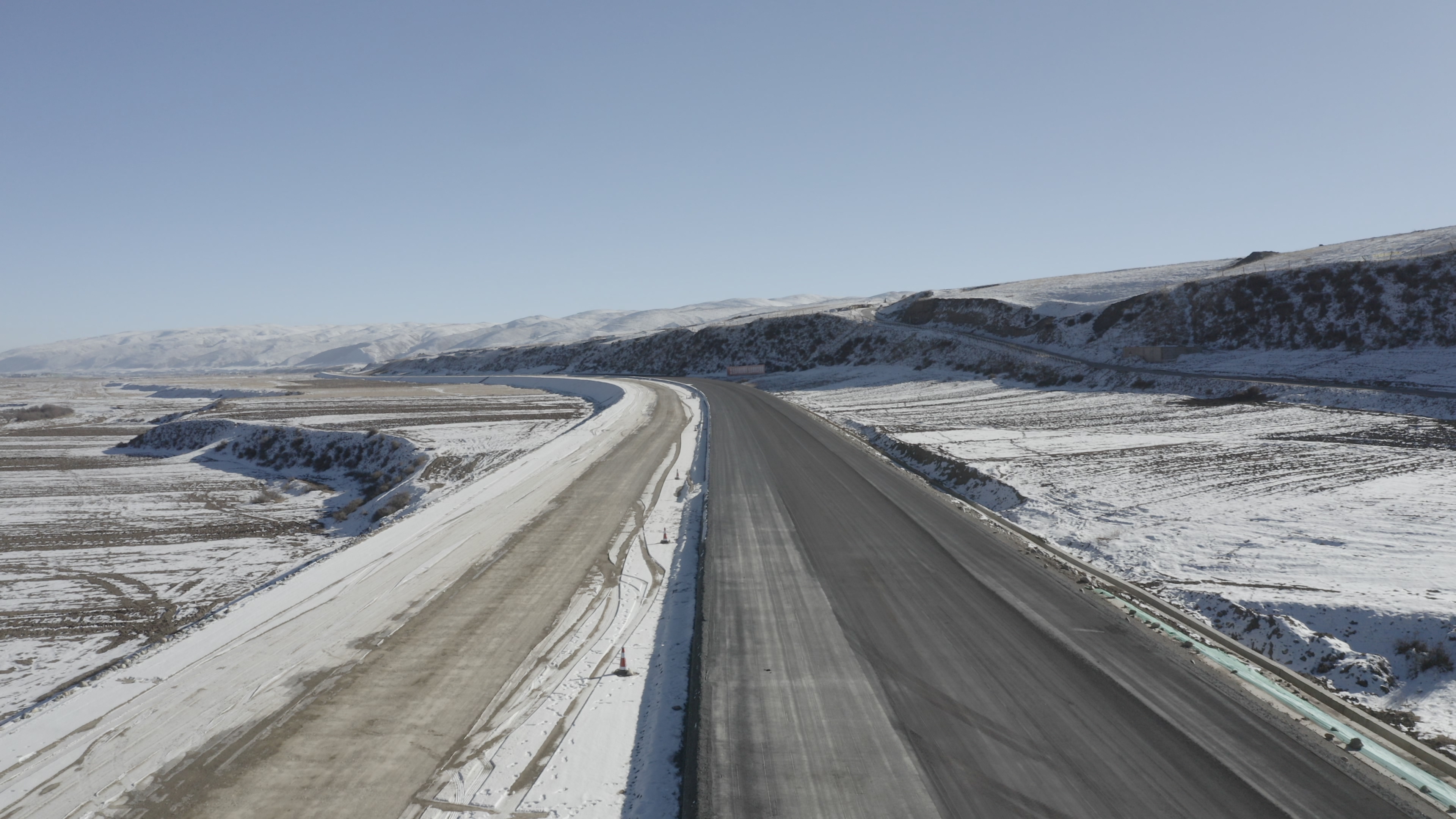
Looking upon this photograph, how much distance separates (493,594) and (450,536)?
4.42 metres

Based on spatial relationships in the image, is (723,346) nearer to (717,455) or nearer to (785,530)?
(717,455)

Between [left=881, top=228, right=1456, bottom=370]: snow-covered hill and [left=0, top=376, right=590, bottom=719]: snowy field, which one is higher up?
[left=881, top=228, right=1456, bottom=370]: snow-covered hill

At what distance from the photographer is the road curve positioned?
683 centimetres

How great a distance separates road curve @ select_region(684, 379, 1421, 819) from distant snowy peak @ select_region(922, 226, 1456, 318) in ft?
200

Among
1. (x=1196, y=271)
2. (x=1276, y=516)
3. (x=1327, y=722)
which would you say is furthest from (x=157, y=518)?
(x=1196, y=271)

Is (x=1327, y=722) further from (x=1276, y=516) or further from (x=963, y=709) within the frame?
(x=1276, y=516)

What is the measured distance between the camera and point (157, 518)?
84.3 feet

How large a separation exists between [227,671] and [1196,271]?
10265 cm

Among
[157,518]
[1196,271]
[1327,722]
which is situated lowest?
[1327,722]

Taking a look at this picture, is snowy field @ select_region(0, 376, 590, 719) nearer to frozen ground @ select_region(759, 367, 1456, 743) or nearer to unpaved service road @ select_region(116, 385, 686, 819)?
unpaved service road @ select_region(116, 385, 686, 819)

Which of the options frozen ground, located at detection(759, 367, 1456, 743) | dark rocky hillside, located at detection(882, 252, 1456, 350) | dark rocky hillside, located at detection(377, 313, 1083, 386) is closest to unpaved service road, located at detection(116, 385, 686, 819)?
frozen ground, located at detection(759, 367, 1456, 743)

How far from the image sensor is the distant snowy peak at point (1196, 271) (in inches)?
2309

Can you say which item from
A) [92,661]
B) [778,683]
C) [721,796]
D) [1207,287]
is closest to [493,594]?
[778,683]

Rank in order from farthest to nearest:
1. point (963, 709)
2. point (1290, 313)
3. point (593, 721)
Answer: point (1290, 313) → point (593, 721) → point (963, 709)
